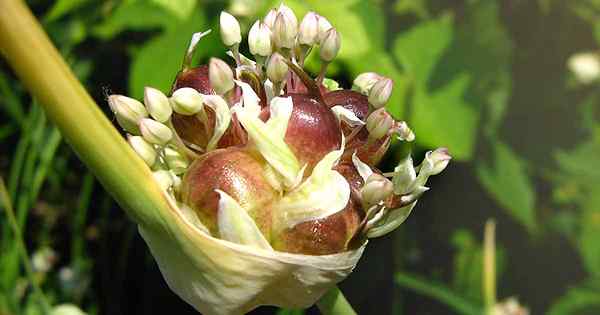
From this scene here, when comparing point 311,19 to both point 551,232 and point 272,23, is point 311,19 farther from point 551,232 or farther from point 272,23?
point 551,232

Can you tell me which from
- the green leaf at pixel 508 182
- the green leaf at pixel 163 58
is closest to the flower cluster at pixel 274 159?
the green leaf at pixel 163 58

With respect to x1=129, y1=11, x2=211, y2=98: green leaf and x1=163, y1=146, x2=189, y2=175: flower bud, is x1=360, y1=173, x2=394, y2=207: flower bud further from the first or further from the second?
x1=129, y1=11, x2=211, y2=98: green leaf

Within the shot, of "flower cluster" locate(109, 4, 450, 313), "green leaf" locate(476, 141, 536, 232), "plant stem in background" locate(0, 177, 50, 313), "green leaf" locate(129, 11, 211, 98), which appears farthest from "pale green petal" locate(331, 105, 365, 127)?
"green leaf" locate(476, 141, 536, 232)

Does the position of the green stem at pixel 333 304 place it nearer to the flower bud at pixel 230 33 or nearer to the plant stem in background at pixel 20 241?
the flower bud at pixel 230 33

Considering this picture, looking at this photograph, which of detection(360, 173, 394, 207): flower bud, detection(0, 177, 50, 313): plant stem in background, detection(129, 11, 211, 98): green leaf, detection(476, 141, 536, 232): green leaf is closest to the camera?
detection(360, 173, 394, 207): flower bud

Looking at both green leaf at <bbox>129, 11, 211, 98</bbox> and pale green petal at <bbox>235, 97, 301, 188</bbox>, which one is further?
green leaf at <bbox>129, 11, 211, 98</bbox>

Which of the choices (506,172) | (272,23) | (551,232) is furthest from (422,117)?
(272,23)
